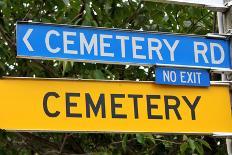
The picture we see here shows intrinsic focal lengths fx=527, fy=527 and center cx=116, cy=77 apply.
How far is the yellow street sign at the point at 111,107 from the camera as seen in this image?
189 centimetres

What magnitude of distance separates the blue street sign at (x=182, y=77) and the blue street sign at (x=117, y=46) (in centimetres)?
3

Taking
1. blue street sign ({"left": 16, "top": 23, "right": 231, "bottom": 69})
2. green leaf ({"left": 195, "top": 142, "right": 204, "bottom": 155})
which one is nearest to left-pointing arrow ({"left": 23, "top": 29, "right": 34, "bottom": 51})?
blue street sign ({"left": 16, "top": 23, "right": 231, "bottom": 69})

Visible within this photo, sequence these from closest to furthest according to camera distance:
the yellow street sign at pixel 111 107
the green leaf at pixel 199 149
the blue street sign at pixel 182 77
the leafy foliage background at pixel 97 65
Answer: the yellow street sign at pixel 111 107, the blue street sign at pixel 182 77, the green leaf at pixel 199 149, the leafy foliage background at pixel 97 65

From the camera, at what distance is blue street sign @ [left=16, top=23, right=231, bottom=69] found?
6.32ft

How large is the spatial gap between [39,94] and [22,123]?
0.41ft

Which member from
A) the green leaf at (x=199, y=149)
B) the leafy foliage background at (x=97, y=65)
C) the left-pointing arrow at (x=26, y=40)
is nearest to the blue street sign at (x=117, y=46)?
the left-pointing arrow at (x=26, y=40)

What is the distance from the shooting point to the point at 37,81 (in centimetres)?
194

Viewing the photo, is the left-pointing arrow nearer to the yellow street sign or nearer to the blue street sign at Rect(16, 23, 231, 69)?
the blue street sign at Rect(16, 23, 231, 69)

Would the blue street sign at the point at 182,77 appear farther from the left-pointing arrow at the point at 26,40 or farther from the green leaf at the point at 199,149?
the green leaf at the point at 199,149

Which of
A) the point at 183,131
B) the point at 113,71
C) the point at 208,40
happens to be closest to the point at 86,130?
the point at 183,131

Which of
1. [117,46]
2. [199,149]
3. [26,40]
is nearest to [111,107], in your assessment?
[117,46]

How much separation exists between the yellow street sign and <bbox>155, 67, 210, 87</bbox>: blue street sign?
3 centimetres

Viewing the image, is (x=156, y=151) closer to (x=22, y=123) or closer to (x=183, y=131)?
(x=183, y=131)

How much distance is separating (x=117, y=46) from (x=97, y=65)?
102 cm
